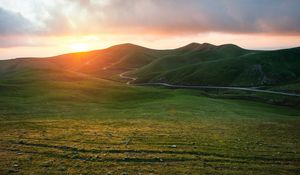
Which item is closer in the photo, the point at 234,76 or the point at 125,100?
the point at 125,100

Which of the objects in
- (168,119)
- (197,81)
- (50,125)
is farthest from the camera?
(197,81)

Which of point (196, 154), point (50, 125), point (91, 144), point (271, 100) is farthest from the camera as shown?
point (271, 100)

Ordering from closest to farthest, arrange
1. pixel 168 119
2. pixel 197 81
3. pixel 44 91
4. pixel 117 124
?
pixel 117 124
pixel 168 119
pixel 44 91
pixel 197 81

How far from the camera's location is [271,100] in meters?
102

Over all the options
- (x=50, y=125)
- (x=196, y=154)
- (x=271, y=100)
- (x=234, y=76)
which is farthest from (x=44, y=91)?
(x=234, y=76)

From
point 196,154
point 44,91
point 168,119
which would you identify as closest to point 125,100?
point 44,91

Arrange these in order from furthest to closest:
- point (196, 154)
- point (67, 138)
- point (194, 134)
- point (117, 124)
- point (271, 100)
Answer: point (271, 100) → point (117, 124) → point (194, 134) → point (67, 138) → point (196, 154)

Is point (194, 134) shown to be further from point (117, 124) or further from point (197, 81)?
point (197, 81)

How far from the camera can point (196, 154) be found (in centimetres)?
2478

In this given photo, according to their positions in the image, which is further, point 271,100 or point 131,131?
point 271,100

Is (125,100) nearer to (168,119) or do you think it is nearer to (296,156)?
(168,119)

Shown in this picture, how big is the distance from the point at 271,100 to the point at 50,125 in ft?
282

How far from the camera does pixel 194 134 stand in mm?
32938

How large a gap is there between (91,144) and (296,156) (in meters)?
18.5
